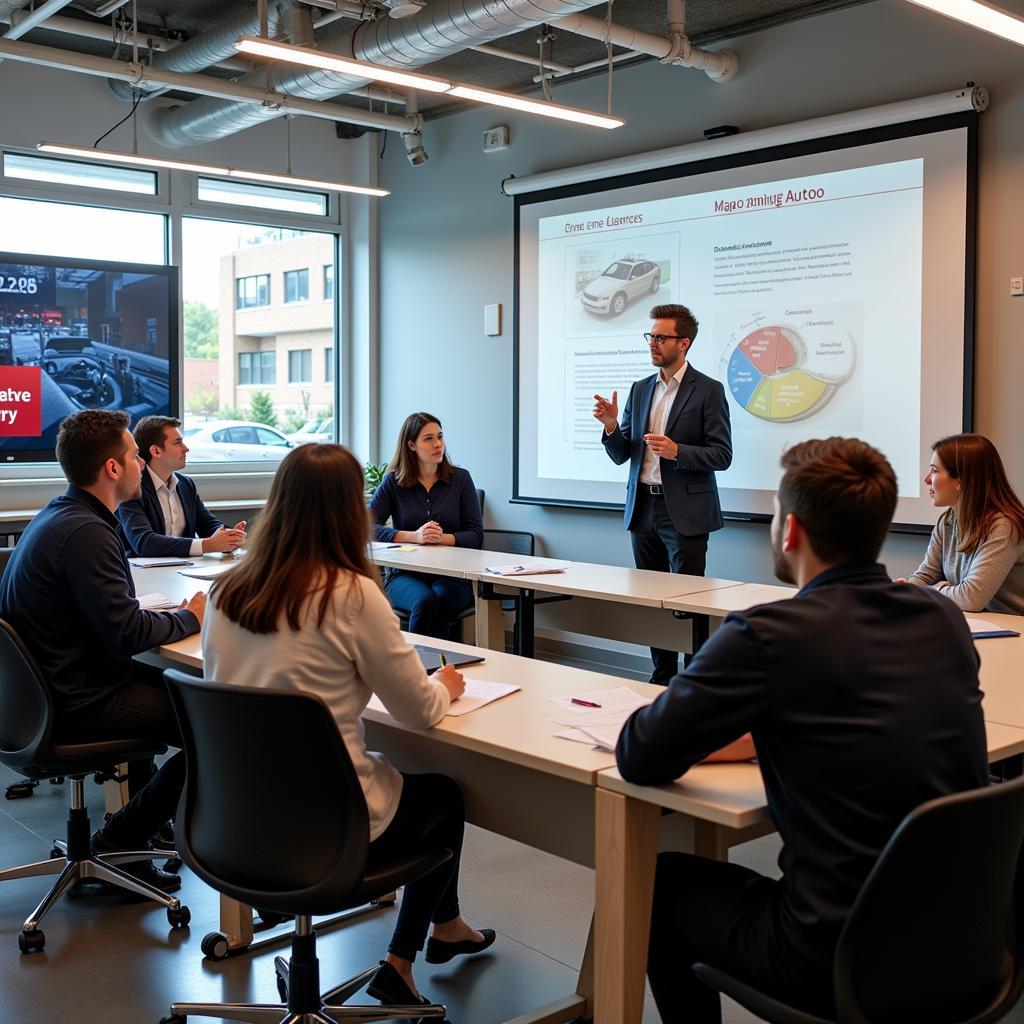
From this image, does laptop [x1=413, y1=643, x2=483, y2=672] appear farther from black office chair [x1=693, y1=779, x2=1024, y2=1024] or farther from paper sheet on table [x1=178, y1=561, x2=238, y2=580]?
paper sheet on table [x1=178, y1=561, x2=238, y2=580]

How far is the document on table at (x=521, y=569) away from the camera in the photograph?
4.44m

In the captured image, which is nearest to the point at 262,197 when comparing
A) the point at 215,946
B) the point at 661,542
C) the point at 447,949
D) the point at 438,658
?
the point at 661,542

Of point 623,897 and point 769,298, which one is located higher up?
point 769,298

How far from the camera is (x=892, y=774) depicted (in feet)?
5.19

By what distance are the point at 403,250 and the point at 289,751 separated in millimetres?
5970

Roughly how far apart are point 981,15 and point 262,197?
5297 millimetres

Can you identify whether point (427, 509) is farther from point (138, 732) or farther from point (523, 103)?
point (138, 732)

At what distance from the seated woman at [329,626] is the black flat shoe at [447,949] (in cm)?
66

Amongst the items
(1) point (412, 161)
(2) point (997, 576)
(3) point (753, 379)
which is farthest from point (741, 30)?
(2) point (997, 576)

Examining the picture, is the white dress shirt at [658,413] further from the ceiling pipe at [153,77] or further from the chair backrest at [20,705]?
the chair backrest at [20,705]

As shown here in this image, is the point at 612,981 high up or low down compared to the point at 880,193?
down

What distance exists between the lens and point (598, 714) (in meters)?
2.30

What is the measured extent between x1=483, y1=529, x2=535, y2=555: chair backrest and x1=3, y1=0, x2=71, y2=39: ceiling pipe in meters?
3.02

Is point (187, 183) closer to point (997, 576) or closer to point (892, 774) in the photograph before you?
point (997, 576)
